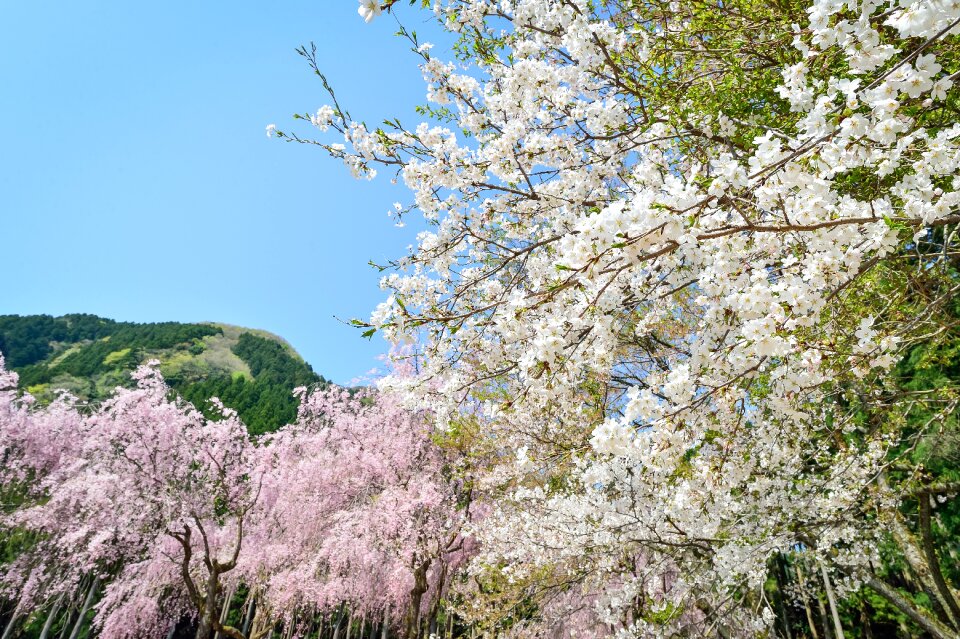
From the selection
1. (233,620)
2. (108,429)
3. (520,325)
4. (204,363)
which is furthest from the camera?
(204,363)

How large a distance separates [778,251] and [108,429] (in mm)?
20554

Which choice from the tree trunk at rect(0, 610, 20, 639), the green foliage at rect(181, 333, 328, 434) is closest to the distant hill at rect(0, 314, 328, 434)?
the green foliage at rect(181, 333, 328, 434)

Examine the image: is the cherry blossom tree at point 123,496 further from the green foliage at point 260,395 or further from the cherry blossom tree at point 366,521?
the green foliage at point 260,395

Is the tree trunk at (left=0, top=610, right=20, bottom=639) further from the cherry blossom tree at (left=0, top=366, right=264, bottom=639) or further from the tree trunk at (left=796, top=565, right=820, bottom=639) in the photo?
the tree trunk at (left=796, top=565, right=820, bottom=639)

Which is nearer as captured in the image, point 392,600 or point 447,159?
point 447,159

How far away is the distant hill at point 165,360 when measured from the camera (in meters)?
45.6

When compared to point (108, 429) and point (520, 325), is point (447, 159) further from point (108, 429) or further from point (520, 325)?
point (108, 429)

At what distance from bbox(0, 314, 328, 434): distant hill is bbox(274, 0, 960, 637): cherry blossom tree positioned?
35.8m

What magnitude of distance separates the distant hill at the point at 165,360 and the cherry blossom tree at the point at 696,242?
1408 inches

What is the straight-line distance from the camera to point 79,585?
17.8m

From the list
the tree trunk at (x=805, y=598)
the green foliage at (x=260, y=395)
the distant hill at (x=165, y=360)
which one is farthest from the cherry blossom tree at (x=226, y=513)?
the distant hill at (x=165, y=360)

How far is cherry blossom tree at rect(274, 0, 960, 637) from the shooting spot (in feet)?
6.72

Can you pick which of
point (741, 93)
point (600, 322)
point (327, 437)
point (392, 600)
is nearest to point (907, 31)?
point (600, 322)

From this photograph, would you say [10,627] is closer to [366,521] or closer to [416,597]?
[366,521]
